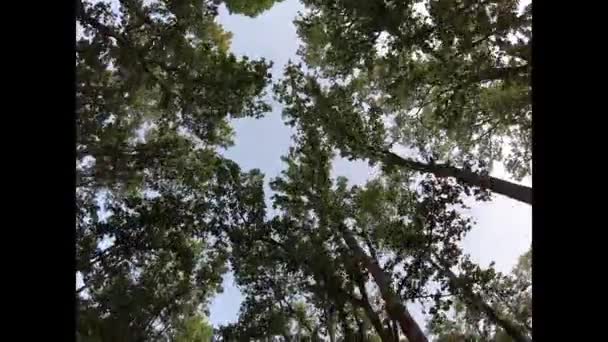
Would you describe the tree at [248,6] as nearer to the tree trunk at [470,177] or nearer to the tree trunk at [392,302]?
the tree trunk at [470,177]

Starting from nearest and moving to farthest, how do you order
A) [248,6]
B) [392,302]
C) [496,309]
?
1. [392,302]
2. [496,309]
3. [248,6]

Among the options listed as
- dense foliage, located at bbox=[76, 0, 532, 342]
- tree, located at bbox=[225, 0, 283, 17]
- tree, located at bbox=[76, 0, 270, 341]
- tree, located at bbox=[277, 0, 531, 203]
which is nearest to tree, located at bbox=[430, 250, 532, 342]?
dense foliage, located at bbox=[76, 0, 532, 342]

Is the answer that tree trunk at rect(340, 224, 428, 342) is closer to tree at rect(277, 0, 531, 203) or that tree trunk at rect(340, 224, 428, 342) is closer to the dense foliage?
the dense foliage

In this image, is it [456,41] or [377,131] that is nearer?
[456,41]

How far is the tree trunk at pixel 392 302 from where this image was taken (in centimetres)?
887

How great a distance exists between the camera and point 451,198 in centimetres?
1016

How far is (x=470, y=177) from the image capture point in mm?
10828

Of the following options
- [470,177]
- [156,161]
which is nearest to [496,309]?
[470,177]

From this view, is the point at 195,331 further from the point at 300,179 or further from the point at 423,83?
the point at 423,83

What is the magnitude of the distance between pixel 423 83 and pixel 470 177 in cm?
177
